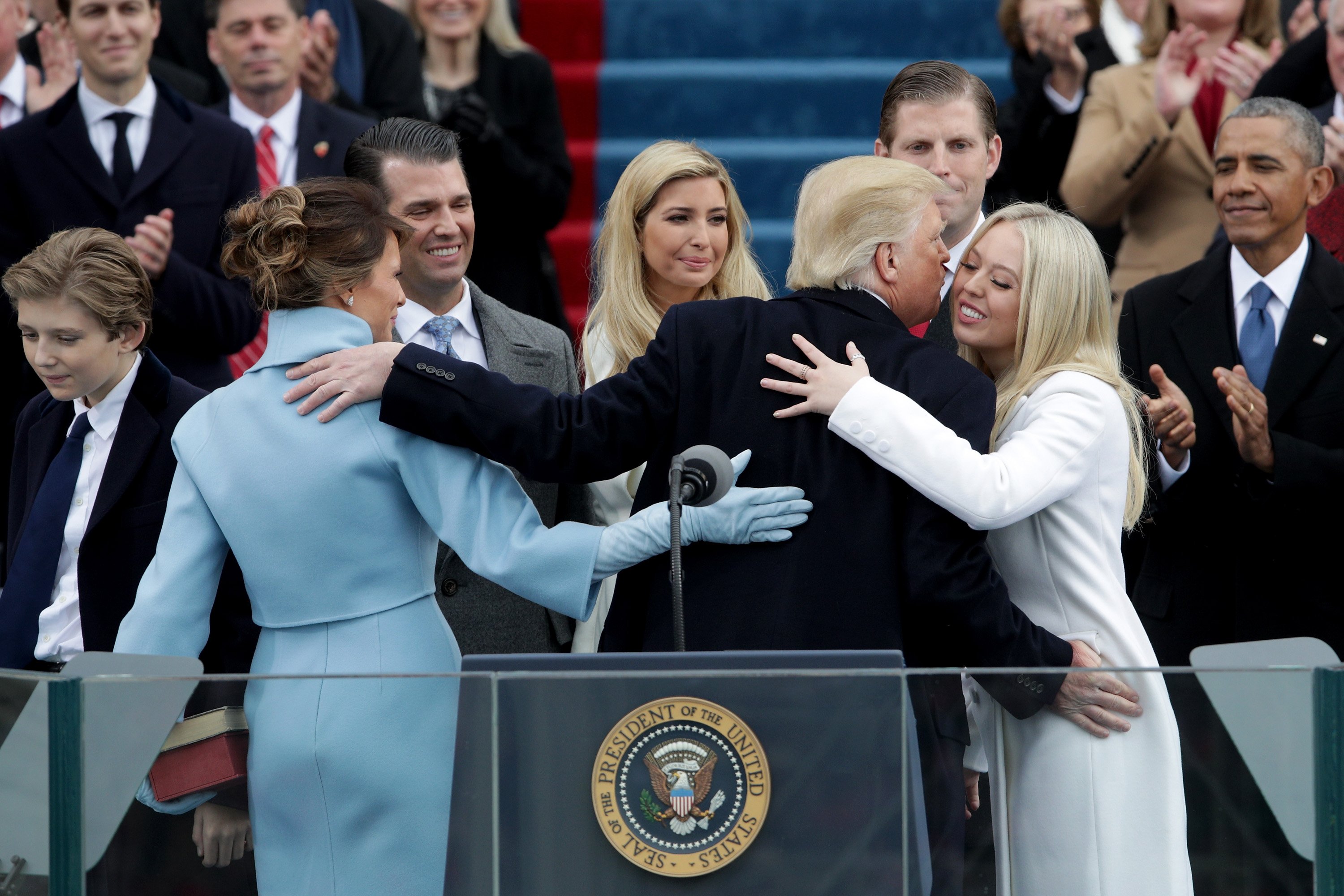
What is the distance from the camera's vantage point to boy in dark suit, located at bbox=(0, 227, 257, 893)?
277 centimetres

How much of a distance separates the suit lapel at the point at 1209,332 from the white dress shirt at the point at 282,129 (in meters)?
2.74

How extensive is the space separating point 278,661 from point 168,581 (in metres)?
0.20

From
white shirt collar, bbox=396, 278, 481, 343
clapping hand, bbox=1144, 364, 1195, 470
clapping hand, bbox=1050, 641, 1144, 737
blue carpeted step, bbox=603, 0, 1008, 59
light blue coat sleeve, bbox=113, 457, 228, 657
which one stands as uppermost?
blue carpeted step, bbox=603, 0, 1008, 59

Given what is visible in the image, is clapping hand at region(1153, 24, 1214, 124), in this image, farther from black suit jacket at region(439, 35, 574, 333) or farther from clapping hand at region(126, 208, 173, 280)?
clapping hand at region(126, 208, 173, 280)

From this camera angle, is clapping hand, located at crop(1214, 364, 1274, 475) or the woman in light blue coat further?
clapping hand, located at crop(1214, 364, 1274, 475)

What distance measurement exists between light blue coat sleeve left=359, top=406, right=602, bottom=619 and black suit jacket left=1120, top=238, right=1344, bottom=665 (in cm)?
184

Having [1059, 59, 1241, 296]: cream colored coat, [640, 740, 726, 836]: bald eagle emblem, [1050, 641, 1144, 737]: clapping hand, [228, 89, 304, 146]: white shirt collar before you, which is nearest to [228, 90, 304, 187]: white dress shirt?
[228, 89, 304, 146]: white shirt collar

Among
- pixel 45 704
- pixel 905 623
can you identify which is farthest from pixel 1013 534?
pixel 45 704

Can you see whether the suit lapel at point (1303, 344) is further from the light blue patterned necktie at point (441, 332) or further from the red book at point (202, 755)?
the red book at point (202, 755)

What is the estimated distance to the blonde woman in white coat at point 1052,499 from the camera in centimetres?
210

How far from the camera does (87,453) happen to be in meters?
2.86

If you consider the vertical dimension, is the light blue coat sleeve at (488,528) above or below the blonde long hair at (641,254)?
below

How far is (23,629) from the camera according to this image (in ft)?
9.21

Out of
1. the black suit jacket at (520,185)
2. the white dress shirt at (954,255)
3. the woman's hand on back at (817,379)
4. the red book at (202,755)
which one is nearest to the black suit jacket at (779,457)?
the woman's hand on back at (817,379)
